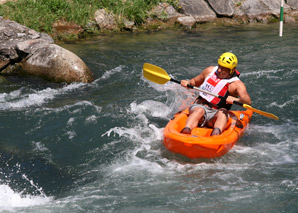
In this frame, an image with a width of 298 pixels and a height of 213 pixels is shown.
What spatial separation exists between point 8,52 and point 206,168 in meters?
5.72

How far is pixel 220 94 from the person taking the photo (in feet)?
19.5

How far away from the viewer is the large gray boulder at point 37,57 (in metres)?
8.41

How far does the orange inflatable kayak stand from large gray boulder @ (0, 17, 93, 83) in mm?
3376

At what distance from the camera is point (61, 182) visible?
195 inches

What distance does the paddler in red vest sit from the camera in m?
5.70

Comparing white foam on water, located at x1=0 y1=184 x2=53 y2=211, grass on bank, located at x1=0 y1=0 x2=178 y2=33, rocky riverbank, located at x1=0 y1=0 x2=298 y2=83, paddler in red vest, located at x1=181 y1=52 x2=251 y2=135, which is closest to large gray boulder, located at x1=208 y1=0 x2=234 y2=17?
rocky riverbank, located at x1=0 y1=0 x2=298 y2=83

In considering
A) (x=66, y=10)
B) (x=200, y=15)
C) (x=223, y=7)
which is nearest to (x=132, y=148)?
(x=66, y=10)

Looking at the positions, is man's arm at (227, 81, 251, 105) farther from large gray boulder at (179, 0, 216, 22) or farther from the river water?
large gray boulder at (179, 0, 216, 22)

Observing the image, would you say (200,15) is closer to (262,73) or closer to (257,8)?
(257,8)

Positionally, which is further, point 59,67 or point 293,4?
point 293,4

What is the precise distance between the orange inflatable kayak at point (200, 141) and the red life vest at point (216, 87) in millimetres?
363

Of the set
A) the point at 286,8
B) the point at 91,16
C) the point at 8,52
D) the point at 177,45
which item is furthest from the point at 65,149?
the point at 286,8

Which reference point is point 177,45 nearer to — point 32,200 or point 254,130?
point 254,130

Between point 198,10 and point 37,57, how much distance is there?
22.4 ft
